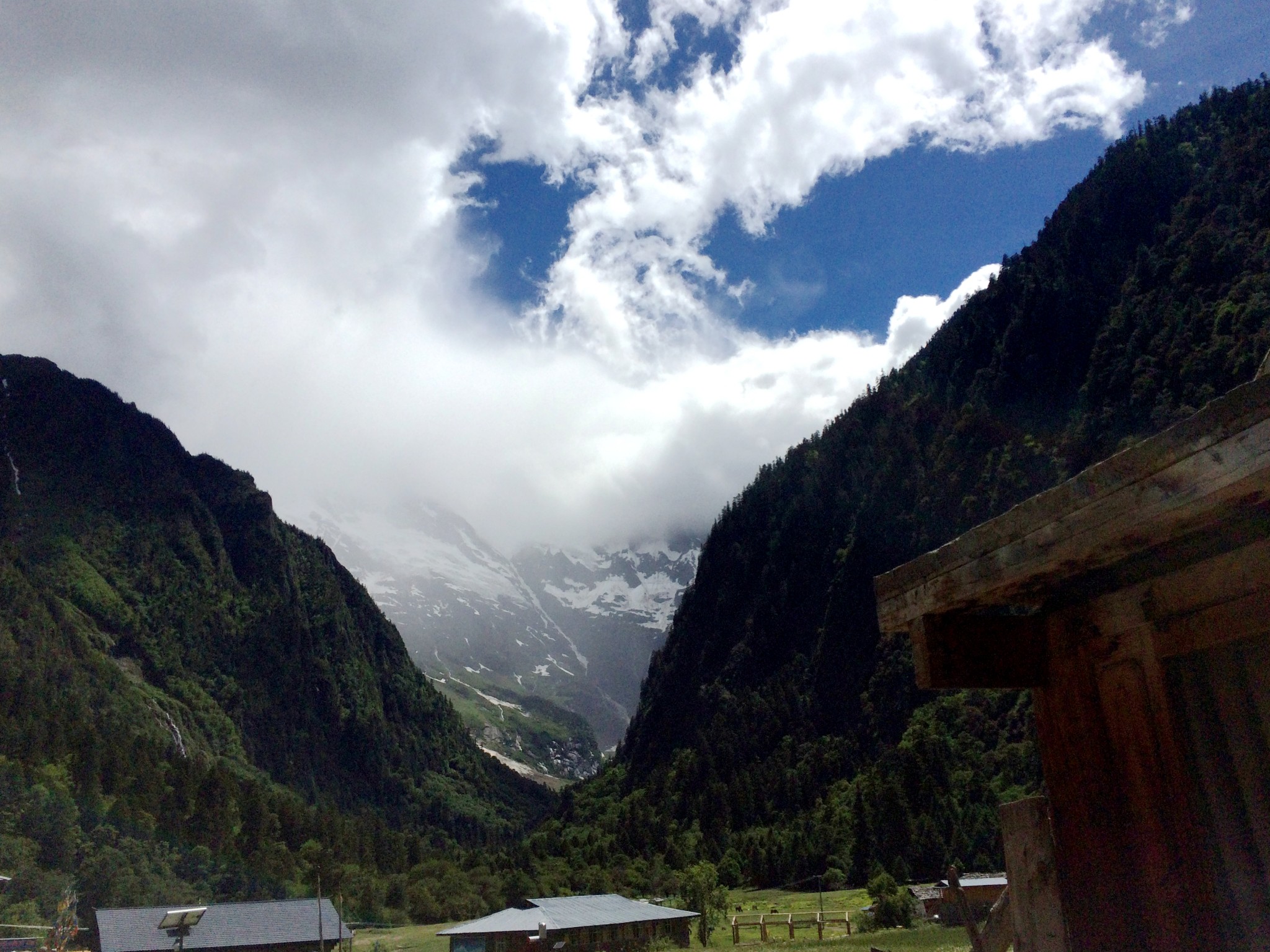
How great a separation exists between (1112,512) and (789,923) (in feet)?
166

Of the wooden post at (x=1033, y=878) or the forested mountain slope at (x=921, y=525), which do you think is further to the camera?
the forested mountain slope at (x=921, y=525)

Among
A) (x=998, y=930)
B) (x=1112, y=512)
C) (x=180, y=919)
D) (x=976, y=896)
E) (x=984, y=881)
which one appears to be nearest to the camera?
(x=1112, y=512)

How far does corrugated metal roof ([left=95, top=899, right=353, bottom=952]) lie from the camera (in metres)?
62.5

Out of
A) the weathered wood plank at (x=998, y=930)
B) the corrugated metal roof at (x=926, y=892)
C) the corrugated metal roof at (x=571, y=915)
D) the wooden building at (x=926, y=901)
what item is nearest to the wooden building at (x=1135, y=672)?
the weathered wood plank at (x=998, y=930)

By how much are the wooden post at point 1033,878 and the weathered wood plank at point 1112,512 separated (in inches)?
47.9

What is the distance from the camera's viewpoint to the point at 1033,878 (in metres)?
5.03

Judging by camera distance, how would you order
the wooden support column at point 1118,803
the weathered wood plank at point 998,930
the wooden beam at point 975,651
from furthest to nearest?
the weathered wood plank at point 998,930
the wooden beam at point 975,651
the wooden support column at point 1118,803

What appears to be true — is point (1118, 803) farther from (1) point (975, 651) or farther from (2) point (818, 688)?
(2) point (818, 688)

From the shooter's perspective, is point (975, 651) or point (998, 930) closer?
point (975, 651)

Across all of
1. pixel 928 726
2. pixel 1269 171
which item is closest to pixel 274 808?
pixel 928 726

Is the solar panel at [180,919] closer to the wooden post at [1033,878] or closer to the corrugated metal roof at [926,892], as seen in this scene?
the wooden post at [1033,878]

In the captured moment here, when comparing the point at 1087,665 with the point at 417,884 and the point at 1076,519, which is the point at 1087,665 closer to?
the point at 1076,519

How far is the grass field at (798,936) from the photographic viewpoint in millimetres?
39656

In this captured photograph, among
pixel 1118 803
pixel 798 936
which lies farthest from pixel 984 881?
pixel 1118 803
